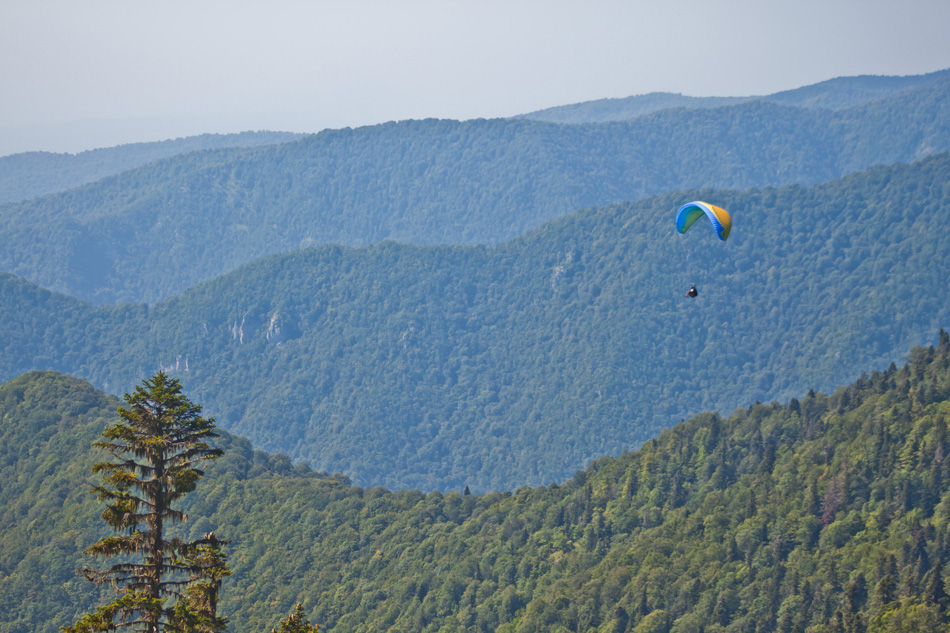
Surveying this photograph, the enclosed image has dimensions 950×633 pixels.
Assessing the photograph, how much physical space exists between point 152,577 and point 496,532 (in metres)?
128

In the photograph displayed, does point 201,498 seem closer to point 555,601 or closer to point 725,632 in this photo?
point 555,601

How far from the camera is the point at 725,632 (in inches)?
4793

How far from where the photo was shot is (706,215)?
3187 inches

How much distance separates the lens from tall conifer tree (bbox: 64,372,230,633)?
3600 centimetres

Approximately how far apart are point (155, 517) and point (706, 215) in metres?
52.5

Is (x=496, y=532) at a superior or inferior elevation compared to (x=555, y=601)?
superior

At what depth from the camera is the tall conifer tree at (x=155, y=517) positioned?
118ft

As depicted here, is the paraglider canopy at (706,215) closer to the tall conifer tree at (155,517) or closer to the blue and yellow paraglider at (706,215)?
the blue and yellow paraglider at (706,215)

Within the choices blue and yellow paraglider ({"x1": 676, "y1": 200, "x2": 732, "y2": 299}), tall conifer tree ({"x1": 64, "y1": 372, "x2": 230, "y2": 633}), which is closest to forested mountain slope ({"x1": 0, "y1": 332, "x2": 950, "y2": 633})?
blue and yellow paraglider ({"x1": 676, "y1": 200, "x2": 732, "y2": 299})

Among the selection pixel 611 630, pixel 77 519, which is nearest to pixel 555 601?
pixel 611 630

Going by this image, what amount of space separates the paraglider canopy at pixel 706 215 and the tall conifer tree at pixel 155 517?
46.3 meters

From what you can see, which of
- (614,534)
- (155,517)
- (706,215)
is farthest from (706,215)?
(614,534)

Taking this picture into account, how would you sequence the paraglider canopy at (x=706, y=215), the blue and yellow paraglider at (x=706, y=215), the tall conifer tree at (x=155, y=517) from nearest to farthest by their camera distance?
the tall conifer tree at (x=155, y=517)
the blue and yellow paraglider at (x=706, y=215)
the paraglider canopy at (x=706, y=215)

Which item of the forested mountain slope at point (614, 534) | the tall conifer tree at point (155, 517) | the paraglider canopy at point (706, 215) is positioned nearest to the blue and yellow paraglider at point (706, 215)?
the paraglider canopy at point (706, 215)
